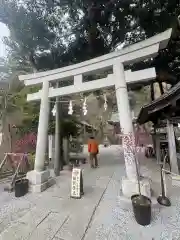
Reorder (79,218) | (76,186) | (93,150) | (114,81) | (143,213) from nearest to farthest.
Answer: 1. (143,213)
2. (79,218)
3. (76,186)
4. (114,81)
5. (93,150)

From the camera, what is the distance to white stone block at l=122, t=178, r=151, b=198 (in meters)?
4.09

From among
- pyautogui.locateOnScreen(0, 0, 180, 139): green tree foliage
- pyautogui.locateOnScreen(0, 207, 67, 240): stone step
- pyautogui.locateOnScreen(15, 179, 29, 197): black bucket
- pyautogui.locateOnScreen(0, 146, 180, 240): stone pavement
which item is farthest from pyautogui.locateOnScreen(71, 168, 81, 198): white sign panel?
pyautogui.locateOnScreen(0, 0, 180, 139): green tree foliage

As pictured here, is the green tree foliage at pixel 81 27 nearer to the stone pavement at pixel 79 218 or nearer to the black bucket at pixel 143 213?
the stone pavement at pixel 79 218

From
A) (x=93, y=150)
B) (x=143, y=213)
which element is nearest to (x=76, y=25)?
(x=93, y=150)

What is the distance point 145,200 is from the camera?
3508mm

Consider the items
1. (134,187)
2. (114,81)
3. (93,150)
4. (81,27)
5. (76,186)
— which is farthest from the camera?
(93,150)

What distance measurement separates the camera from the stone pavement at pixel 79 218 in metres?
3.00

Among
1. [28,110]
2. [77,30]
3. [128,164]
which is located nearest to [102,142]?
[28,110]

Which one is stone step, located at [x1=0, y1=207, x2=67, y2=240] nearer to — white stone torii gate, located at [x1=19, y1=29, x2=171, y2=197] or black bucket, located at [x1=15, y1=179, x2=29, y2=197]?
black bucket, located at [x1=15, y1=179, x2=29, y2=197]

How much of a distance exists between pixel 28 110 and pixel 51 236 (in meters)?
8.71

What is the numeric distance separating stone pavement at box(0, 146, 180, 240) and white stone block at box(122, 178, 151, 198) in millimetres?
307

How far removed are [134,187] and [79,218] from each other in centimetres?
156

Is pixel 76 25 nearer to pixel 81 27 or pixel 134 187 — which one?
pixel 81 27

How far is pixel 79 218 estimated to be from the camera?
3.59m
